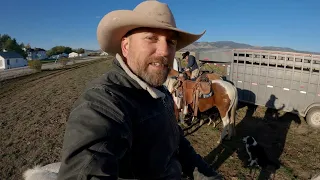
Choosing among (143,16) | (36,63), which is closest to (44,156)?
(143,16)

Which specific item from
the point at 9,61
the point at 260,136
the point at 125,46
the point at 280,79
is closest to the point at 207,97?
the point at 260,136

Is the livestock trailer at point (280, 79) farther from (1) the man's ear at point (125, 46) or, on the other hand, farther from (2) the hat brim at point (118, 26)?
(1) the man's ear at point (125, 46)

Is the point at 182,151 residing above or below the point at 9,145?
above

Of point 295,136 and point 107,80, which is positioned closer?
point 107,80

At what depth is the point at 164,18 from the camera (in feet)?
4.63

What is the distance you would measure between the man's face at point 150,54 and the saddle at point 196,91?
18.9 ft

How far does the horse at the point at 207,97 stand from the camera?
7.08 metres

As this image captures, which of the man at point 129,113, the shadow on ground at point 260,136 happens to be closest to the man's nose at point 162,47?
the man at point 129,113

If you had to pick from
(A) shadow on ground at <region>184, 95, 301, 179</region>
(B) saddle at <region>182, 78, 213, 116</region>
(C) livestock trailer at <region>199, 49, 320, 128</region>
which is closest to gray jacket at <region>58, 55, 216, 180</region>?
(A) shadow on ground at <region>184, 95, 301, 179</region>

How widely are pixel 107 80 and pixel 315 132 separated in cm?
907

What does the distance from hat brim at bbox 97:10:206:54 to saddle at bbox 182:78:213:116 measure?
5340 mm

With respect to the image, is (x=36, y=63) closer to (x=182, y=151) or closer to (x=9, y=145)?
(x=9, y=145)

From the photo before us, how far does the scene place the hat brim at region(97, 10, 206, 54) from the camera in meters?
1.38

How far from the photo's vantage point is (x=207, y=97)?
7.16 metres
